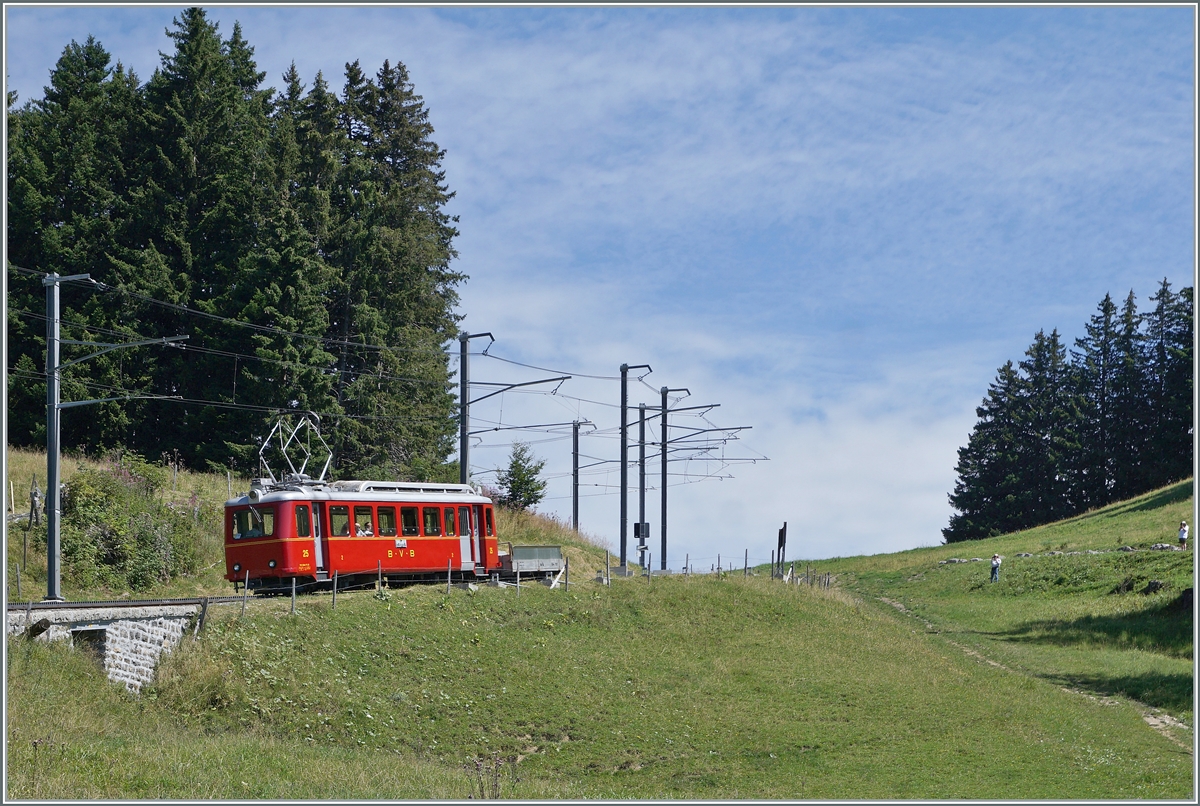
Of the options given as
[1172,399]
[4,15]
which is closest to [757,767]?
[4,15]

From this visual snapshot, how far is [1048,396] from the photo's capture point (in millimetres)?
92062

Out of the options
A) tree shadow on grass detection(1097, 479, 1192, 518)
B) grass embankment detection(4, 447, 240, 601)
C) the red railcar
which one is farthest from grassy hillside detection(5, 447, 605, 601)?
tree shadow on grass detection(1097, 479, 1192, 518)

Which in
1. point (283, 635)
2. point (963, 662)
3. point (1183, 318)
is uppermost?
point (1183, 318)

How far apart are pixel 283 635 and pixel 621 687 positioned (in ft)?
24.6

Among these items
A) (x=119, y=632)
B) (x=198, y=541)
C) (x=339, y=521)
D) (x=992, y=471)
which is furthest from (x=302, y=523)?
(x=992, y=471)

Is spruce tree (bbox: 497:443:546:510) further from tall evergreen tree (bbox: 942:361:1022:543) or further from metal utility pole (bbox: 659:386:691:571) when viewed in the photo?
tall evergreen tree (bbox: 942:361:1022:543)

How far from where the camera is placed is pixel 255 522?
1155 inches

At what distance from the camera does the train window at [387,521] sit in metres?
30.9

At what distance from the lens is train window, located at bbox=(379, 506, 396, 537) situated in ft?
101

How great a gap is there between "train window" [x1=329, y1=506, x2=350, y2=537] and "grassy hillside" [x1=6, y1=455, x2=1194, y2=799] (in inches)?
76.5

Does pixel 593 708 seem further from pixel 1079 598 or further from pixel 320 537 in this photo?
pixel 1079 598

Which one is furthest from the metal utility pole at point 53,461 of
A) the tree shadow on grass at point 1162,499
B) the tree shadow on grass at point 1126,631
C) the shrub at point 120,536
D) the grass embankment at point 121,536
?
the tree shadow on grass at point 1162,499

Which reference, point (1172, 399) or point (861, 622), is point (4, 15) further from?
point (1172, 399)

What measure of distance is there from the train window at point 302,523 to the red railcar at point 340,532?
24 mm
